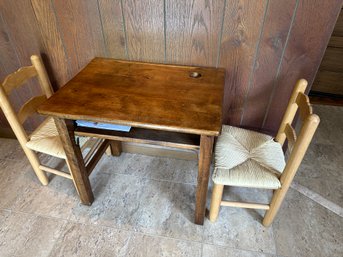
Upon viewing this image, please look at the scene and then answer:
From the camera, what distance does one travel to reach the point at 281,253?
1271mm

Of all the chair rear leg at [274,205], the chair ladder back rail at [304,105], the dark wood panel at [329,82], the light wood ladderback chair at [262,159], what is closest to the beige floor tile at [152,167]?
the light wood ladderback chair at [262,159]

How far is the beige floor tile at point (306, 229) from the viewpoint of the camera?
4.23 ft

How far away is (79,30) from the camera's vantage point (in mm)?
1376

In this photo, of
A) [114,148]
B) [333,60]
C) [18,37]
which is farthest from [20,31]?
[333,60]

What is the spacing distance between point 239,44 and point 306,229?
1103 millimetres

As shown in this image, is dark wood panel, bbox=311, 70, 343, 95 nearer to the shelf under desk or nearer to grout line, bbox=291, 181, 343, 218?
grout line, bbox=291, 181, 343, 218

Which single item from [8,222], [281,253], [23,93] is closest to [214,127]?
[281,253]

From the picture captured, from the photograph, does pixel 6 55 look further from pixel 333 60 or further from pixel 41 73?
pixel 333 60

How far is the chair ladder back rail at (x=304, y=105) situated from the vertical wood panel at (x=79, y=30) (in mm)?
1093

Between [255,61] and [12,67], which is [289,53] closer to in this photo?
[255,61]

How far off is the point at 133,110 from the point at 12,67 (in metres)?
1.10

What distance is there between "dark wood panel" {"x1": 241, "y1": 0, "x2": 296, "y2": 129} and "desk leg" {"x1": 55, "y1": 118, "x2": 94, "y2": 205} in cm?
100

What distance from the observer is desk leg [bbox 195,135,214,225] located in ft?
3.32

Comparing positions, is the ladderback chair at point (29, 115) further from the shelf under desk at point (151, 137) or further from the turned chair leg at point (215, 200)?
the turned chair leg at point (215, 200)
